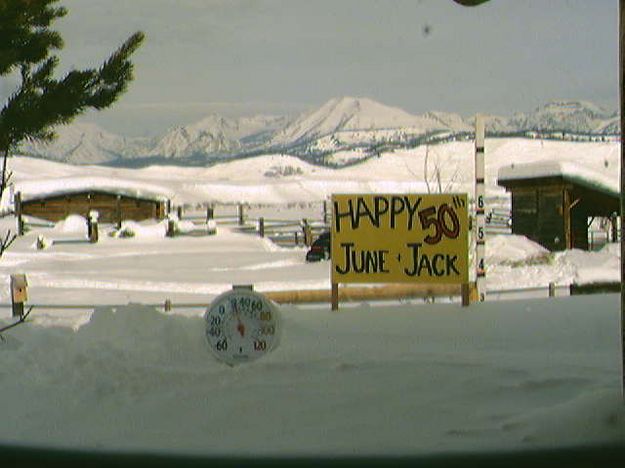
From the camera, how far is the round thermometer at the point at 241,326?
6344mm

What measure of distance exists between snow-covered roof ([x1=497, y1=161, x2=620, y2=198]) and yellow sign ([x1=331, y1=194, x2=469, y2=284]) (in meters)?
17.2

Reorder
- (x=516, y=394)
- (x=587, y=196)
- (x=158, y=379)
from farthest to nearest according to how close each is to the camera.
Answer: (x=587, y=196)
(x=158, y=379)
(x=516, y=394)

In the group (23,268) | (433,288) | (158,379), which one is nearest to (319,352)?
(158,379)

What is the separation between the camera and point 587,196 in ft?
88.7

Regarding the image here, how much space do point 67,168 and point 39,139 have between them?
109139 mm

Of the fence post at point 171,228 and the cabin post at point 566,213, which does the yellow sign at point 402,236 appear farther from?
the fence post at point 171,228

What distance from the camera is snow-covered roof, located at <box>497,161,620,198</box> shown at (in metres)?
26.0

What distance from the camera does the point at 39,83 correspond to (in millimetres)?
7477

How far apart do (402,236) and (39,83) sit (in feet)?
14.2

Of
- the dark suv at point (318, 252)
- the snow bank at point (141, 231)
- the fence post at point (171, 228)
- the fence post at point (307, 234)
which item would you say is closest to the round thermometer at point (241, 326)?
the dark suv at point (318, 252)

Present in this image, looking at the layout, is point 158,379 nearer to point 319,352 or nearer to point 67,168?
point 319,352

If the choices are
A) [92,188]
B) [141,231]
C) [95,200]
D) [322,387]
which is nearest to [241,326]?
[322,387]

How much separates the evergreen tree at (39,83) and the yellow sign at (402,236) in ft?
10.7

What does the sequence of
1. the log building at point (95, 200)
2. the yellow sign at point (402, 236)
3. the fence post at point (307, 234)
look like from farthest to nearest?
1. the log building at point (95, 200)
2. the fence post at point (307, 234)
3. the yellow sign at point (402, 236)
